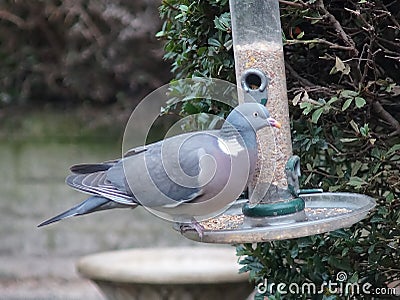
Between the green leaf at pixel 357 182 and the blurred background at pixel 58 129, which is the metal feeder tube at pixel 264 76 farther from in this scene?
the blurred background at pixel 58 129

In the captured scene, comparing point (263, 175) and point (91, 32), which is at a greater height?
point (91, 32)

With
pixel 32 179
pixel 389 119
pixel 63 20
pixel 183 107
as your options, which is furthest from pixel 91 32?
pixel 389 119

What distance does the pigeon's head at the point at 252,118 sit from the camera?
187 centimetres

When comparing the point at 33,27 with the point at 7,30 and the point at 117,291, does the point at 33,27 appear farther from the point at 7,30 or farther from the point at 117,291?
the point at 117,291

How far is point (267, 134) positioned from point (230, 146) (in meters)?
0.25

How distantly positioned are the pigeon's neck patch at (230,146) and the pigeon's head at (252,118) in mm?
37

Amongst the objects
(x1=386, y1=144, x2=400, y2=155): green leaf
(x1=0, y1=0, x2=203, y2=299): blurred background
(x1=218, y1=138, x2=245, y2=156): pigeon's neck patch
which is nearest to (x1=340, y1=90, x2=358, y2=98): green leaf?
(x1=386, y1=144, x2=400, y2=155): green leaf

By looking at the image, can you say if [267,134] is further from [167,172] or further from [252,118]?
[167,172]

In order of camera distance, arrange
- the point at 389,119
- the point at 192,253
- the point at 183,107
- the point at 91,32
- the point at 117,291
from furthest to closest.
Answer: the point at 91,32 → the point at 192,253 → the point at 117,291 → the point at 183,107 → the point at 389,119

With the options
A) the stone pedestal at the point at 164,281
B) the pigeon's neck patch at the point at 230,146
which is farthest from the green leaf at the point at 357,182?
the stone pedestal at the point at 164,281

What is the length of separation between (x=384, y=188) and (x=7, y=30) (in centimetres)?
365

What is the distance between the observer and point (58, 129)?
5.17 m

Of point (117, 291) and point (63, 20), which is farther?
point (63, 20)

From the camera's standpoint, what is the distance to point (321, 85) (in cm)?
215
